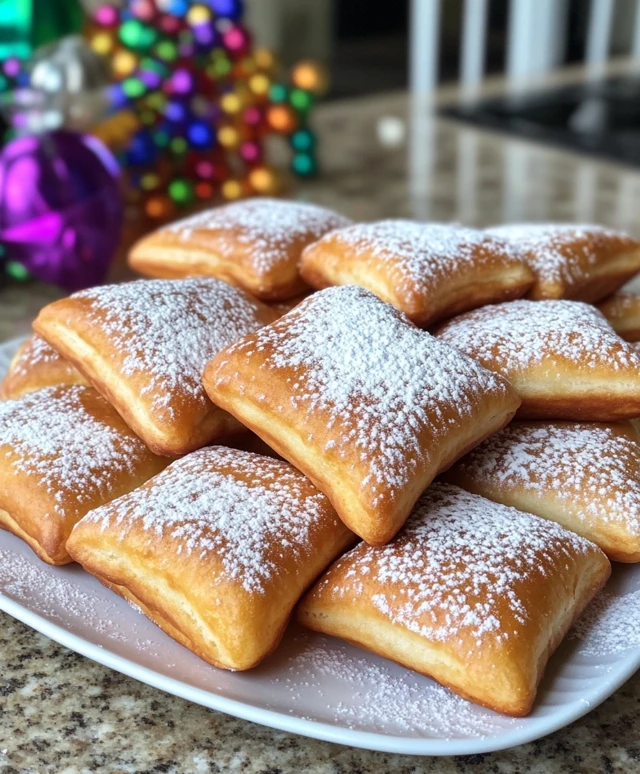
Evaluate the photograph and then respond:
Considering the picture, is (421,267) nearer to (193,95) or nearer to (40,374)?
(40,374)

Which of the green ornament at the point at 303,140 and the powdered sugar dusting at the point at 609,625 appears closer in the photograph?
the powdered sugar dusting at the point at 609,625

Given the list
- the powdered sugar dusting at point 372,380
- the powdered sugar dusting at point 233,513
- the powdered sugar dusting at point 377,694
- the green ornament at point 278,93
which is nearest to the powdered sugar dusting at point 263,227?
the powdered sugar dusting at point 372,380

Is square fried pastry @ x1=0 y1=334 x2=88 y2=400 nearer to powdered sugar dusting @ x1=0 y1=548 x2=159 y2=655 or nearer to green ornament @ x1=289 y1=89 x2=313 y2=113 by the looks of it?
powdered sugar dusting @ x1=0 y1=548 x2=159 y2=655

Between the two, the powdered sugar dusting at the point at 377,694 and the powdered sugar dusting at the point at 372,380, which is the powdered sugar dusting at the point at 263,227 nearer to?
the powdered sugar dusting at the point at 372,380

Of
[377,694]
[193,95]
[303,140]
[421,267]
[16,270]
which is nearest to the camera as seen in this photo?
[377,694]

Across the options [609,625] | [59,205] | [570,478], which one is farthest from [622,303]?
[59,205]

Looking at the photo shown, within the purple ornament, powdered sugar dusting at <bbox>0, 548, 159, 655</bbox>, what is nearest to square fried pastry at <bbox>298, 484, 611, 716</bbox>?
powdered sugar dusting at <bbox>0, 548, 159, 655</bbox>

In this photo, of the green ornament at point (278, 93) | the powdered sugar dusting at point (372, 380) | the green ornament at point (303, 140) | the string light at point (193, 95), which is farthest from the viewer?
the green ornament at point (303, 140)
